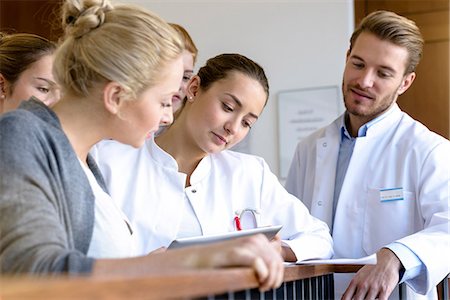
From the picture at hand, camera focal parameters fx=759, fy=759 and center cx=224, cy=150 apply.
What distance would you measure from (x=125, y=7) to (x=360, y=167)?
1466 mm

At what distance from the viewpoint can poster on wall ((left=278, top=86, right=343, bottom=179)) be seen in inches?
177

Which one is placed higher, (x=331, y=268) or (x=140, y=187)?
(x=140, y=187)

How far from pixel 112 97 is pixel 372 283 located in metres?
1.07

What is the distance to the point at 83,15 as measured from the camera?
1490mm

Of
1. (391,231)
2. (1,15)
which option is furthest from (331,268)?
(1,15)

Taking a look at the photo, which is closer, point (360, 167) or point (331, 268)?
point (331, 268)

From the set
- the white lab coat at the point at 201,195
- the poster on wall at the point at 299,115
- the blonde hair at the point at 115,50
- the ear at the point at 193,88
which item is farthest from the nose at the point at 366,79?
the poster on wall at the point at 299,115

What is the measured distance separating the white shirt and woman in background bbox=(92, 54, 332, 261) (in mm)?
531

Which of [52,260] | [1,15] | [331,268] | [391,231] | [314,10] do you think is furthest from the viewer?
[1,15]

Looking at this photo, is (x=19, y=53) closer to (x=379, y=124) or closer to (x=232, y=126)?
(x=232, y=126)

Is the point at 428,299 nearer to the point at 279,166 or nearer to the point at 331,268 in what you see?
the point at 331,268

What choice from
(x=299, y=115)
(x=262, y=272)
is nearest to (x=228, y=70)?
(x=262, y=272)

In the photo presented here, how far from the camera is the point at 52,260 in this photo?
1093 mm

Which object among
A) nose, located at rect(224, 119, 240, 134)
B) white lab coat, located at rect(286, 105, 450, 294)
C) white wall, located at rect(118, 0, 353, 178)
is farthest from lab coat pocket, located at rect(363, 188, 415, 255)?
white wall, located at rect(118, 0, 353, 178)
